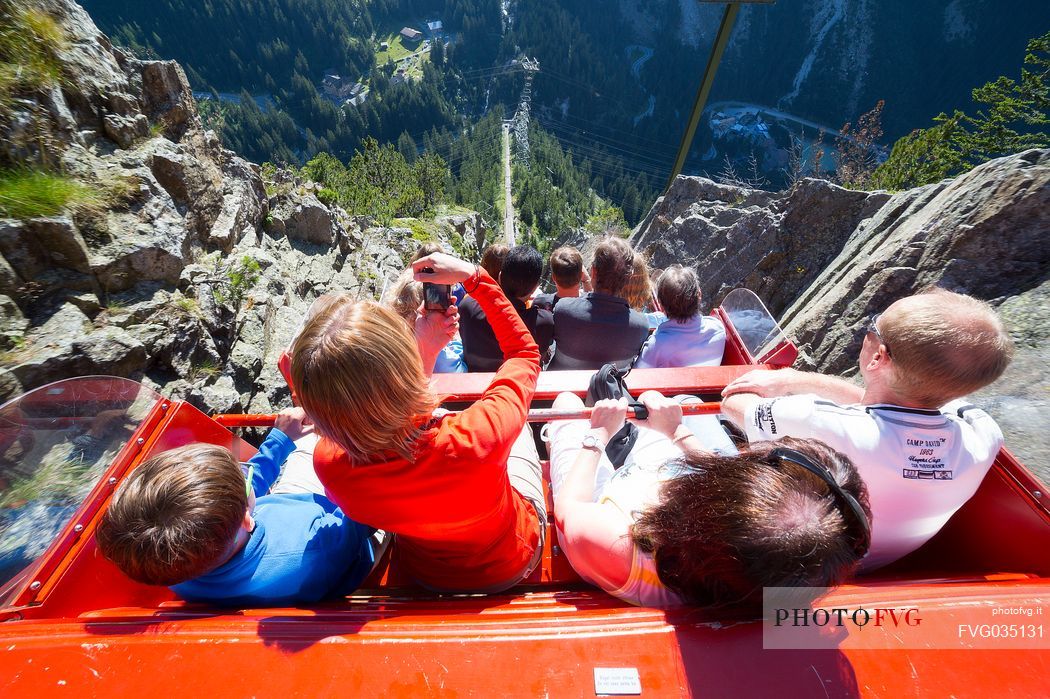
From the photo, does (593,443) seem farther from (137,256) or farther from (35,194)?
(35,194)

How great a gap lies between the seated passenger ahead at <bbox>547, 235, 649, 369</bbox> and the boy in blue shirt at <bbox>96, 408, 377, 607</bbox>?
2.20 metres

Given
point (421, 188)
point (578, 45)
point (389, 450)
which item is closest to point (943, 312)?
point (389, 450)

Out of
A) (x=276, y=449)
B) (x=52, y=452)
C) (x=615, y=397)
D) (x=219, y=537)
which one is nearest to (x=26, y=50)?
(x=52, y=452)

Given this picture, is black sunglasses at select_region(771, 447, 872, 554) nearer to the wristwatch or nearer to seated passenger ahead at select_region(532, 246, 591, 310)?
the wristwatch

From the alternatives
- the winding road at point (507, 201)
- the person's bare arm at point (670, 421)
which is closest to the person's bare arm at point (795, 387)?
the person's bare arm at point (670, 421)

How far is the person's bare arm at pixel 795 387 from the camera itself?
90.1 inches

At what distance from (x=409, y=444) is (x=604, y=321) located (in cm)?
237

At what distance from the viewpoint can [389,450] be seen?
1.43 meters

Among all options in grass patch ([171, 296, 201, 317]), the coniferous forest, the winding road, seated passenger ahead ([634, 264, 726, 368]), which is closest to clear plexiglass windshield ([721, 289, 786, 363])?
seated passenger ahead ([634, 264, 726, 368])

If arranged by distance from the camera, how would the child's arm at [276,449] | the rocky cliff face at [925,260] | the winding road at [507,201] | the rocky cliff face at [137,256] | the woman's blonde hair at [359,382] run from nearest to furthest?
the woman's blonde hair at [359,382], the child's arm at [276,449], the rocky cliff face at [925,260], the rocky cliff face at [137,256], the winding road at [507,201]

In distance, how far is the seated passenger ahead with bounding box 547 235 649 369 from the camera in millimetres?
3508

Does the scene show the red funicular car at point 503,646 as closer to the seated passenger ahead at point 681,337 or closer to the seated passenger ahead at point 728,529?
the seated passenger ahead at point 728,529

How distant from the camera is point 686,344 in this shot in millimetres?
3559

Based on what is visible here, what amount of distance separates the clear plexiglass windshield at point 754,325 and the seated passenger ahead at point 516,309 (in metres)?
1.62
